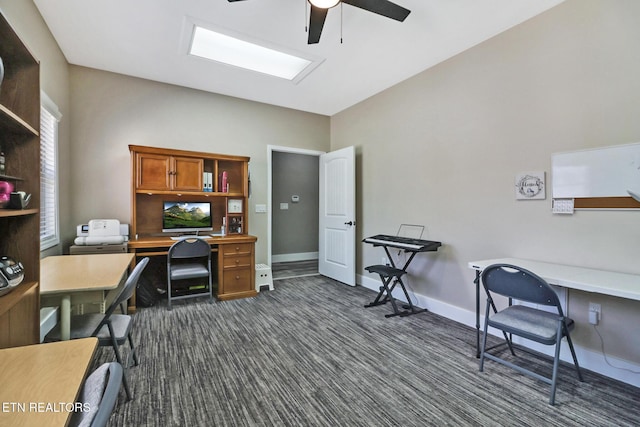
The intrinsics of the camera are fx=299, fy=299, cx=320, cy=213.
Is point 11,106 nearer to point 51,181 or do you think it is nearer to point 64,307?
point 64,307

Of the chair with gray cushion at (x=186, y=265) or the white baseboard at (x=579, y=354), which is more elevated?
the chair with gray cushion at (x=186, y=265)

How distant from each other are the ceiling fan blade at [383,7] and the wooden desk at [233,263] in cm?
292

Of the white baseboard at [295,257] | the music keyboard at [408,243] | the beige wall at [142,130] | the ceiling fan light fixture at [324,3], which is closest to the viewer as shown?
the ceiling fan light fixture at [324,3]

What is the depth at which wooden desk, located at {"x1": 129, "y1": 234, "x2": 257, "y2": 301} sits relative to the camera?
3.90 meters

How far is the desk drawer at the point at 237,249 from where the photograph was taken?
155 inches

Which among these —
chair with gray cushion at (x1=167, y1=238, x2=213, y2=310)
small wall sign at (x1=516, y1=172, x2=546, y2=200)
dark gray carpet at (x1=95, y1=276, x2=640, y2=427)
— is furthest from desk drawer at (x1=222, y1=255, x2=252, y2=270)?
small wall sign at (x1=516, y1=172, x2=546, y2=200)

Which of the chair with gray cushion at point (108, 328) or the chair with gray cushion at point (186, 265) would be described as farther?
the chair with gray cushion at point (186, 265)

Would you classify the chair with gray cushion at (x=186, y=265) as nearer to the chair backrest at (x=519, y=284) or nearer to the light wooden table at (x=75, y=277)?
the light wooden table at (x=75, y=277)

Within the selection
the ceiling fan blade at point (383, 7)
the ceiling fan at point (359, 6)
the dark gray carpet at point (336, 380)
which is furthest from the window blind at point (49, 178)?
the ceiling fan blade at point (383, 7)

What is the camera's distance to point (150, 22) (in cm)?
275

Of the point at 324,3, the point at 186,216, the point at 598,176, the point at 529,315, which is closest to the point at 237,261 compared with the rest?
the point at 186,216

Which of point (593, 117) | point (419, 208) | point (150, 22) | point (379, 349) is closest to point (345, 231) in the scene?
point (419, 208)

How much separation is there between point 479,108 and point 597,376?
8.06ft

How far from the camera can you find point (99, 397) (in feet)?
2.70
